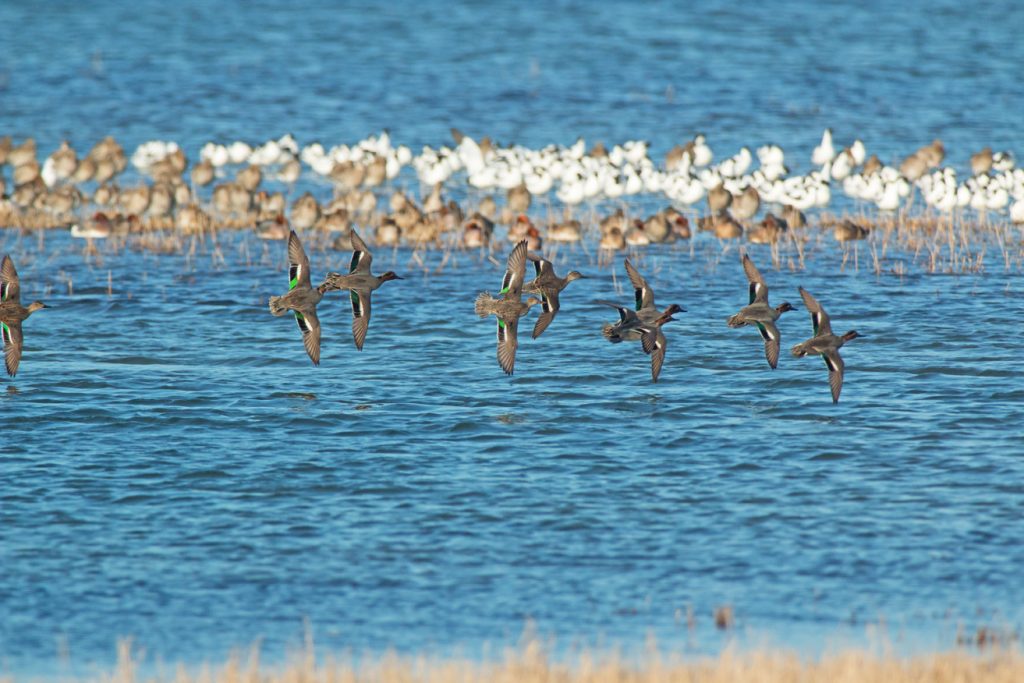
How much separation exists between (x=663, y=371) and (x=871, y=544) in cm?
641

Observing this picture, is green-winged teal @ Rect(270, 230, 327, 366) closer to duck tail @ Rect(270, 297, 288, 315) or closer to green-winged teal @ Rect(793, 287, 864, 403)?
duck tail @ Rect(270, 297, 288, 315)

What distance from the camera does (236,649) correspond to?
34.8ft

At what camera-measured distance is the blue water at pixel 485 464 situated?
461 inches

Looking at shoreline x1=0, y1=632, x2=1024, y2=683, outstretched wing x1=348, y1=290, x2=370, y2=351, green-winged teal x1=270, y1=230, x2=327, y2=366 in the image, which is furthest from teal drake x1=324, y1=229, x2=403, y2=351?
shoreline x1=0, y1=632, x2=1024, y2=683

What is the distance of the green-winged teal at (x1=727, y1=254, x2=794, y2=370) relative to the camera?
15891mm

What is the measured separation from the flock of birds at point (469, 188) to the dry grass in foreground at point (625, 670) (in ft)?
53.2

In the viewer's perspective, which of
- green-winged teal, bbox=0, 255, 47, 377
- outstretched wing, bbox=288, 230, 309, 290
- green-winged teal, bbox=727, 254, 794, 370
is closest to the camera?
green-winged teal, bbox=727, 254, 794, 370

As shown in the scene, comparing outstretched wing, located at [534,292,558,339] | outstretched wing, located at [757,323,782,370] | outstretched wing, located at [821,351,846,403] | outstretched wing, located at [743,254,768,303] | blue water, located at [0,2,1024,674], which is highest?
outstretched wing, located at [743,254,768,303]

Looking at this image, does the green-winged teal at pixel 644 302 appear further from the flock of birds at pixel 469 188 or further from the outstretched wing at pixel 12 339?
the flock of birds at pixel 469 188

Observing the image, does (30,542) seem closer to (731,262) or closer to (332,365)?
(332,365)

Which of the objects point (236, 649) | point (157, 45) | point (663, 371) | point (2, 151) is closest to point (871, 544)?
point (236, 649)

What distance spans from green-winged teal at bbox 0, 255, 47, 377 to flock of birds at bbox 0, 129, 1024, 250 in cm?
1007

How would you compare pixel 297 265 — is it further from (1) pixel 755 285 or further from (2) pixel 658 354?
(1) pixel 755 285

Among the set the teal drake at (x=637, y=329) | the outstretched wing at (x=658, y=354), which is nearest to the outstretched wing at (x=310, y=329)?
the teal drake at (x=637, y=329)
